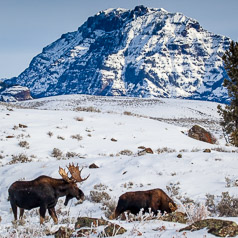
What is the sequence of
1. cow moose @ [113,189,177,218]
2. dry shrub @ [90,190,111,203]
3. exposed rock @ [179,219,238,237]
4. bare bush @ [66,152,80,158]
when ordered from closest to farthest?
exposed rock @ [179,219,238,237]
cow moose @ [113,189,177,218]
dry shrub @ [90,190,111,203]
bare bush @ [66,152,80,158]

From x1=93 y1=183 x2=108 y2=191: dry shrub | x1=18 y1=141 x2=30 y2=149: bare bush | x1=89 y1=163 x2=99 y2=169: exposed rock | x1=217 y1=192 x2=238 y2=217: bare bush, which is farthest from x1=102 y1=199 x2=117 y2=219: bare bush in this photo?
x1=18 y1=141 x2=30 y2=149: bare bush

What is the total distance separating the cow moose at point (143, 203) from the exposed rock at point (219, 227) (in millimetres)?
2266

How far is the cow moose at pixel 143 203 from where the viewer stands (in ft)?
18.5

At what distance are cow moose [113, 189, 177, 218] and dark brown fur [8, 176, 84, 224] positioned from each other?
0.81 meters

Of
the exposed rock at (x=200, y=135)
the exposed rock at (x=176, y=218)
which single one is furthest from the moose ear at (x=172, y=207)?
the exposed rock at (x=200, y=135)

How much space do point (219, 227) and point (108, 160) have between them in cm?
950

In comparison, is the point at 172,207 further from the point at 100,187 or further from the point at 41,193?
the point at 100,187

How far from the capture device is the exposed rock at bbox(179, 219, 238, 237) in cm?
303

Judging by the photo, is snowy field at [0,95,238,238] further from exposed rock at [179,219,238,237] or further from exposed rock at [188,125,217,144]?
exposed rock at [188,125,217,144]

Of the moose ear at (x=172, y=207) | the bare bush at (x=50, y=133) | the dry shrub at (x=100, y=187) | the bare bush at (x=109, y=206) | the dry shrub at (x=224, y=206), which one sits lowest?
the bare bush at (x=109, y=206)

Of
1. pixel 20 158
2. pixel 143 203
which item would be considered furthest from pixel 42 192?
pixel 20 158

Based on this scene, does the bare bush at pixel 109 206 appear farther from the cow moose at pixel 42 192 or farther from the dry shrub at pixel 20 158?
the dry shrub at pixel 20 158

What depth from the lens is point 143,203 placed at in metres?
5.63

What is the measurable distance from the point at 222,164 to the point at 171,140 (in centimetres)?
864
